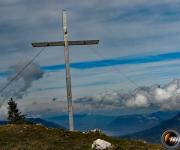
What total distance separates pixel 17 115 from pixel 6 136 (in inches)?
3619

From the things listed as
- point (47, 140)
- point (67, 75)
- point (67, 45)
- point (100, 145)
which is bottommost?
point (100, 145)

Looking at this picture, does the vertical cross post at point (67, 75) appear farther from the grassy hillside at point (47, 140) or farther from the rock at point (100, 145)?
the rock at point (100, 145)

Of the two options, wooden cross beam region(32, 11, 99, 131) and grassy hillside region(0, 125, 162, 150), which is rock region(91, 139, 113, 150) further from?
wooden cross beam region(32, 11, 99, 131)

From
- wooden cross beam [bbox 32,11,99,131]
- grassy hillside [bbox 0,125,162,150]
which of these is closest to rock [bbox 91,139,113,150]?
grassy hillside [bbox 0,125,162,150]

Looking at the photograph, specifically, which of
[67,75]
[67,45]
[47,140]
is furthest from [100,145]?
[67,45]

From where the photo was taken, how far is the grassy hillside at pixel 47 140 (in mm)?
41438

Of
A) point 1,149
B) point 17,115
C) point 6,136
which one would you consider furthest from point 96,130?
point 17,115

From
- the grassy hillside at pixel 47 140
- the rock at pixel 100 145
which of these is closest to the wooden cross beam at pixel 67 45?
the grassy hillside at pixel 47 140

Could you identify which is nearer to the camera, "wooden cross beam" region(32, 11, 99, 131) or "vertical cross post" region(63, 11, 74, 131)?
"wooden cross beam" region(32, 11, 99, 131)

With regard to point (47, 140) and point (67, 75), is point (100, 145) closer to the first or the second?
point (47, 140)

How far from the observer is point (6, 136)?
46.0 m

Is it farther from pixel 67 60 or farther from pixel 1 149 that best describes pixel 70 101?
pixel 1 149

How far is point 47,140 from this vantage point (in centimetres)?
4459

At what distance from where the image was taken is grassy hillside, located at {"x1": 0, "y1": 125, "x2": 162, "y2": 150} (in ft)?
136
